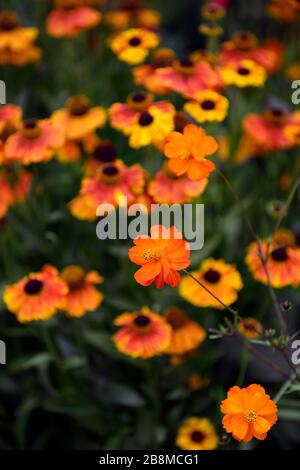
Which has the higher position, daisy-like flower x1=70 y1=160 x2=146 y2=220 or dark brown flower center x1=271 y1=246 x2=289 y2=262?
daisy-like flower x1=70 y1=160 x2=146 y2=220

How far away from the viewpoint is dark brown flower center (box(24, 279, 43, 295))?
1082 mm

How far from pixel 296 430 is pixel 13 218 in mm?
674

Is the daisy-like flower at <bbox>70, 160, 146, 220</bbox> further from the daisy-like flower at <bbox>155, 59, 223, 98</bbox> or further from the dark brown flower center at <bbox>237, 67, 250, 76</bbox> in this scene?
the dark brown flower center at <bbox>237, 67, 250, 76</bbox>

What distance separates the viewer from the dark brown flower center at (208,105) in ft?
3.76

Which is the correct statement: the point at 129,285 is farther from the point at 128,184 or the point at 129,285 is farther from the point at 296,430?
the point at 296,430

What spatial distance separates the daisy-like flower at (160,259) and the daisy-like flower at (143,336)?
1.18ft

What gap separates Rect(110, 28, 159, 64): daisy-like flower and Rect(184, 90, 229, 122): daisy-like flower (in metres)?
0.14

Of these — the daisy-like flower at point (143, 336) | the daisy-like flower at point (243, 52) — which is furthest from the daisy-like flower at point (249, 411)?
the daisy-like flower at point (243, 52)

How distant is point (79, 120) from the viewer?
131cm

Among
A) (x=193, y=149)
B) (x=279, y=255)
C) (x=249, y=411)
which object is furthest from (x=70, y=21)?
(x=249, y=411)

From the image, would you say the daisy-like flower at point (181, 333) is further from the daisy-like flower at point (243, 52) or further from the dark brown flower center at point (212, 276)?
the daisy-like flower at point (243, 52)

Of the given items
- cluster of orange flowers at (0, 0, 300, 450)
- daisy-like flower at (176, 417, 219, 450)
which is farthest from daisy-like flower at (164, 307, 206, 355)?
daisy-like flower at (176, 417, 219, 450)

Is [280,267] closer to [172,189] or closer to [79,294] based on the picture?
[172,189]
